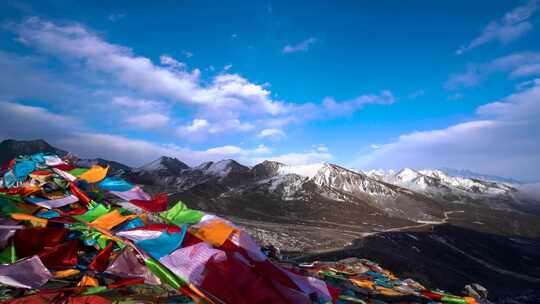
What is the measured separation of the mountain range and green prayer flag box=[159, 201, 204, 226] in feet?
121

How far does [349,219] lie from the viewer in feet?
325

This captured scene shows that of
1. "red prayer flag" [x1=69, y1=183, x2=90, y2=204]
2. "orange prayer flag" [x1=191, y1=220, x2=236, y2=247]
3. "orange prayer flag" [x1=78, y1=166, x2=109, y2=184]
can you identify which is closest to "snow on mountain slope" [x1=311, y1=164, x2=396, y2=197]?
"orange prayer flag" [x1=78, y1=166, x2=109, y2=184]

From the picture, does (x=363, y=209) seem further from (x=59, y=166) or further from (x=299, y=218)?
(x=59, y=166)

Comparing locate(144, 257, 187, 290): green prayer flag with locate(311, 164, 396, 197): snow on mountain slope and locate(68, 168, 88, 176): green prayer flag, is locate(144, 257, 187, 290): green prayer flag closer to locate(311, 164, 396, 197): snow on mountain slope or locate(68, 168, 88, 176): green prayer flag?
locate(68, 168, 88, 176): green prayer flag

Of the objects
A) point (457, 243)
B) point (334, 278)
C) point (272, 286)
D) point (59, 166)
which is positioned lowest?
point (457, 243)

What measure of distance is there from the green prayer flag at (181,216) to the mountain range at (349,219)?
3691 centimetres

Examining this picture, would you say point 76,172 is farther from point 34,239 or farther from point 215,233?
point 215,233

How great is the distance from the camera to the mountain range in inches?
2296

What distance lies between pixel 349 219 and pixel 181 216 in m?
95.9

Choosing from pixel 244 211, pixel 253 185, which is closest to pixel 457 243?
pixel 244 211

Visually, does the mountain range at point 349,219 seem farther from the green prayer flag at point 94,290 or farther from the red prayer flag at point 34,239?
the green prayer flag at point 94,290

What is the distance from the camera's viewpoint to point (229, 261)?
595cm

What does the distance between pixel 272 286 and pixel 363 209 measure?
115041 mm

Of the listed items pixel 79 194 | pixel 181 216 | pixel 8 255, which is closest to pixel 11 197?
pixel 79 194
